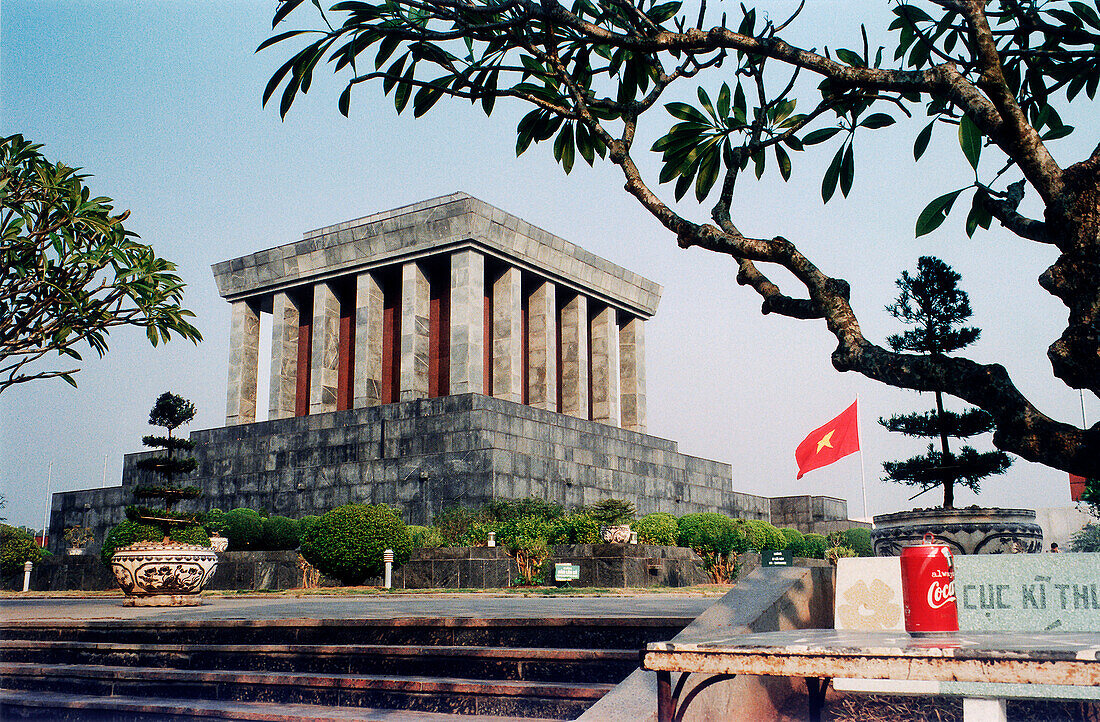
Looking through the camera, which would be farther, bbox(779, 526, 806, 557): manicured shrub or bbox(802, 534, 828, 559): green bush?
bbox(802, 534, 828, 559): green bush

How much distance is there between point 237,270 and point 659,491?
2027cm

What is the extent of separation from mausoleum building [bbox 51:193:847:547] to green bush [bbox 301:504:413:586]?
5812mm

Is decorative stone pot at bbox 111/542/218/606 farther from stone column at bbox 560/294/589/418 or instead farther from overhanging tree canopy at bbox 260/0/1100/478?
stone column at bbox 560/294/589/418

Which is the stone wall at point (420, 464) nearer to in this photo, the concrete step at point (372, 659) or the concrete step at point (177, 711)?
the concrete step at point (372, 659)

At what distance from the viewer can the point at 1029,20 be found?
4250mm

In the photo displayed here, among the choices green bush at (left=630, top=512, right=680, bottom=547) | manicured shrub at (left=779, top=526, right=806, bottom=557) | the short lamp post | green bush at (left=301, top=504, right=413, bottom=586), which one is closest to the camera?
the short lamp post

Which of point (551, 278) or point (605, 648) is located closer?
point (605, 648)

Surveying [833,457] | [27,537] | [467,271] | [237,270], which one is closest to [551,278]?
[467,271]

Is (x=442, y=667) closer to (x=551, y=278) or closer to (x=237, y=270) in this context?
(x=551, y=278)

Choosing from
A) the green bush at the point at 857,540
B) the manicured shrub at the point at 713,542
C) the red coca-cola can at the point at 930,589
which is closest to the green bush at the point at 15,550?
the manicured shrub at the point at 713,542

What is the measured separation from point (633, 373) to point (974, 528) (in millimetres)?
33845

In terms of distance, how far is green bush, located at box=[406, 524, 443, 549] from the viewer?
22.5 meters

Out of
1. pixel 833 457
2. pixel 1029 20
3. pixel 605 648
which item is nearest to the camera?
pixel 1029 20

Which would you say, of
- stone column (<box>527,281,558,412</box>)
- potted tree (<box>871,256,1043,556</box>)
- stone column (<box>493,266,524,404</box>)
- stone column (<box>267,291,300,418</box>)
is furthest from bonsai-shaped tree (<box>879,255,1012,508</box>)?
stone column (<box>267,291,300,418</box>)
